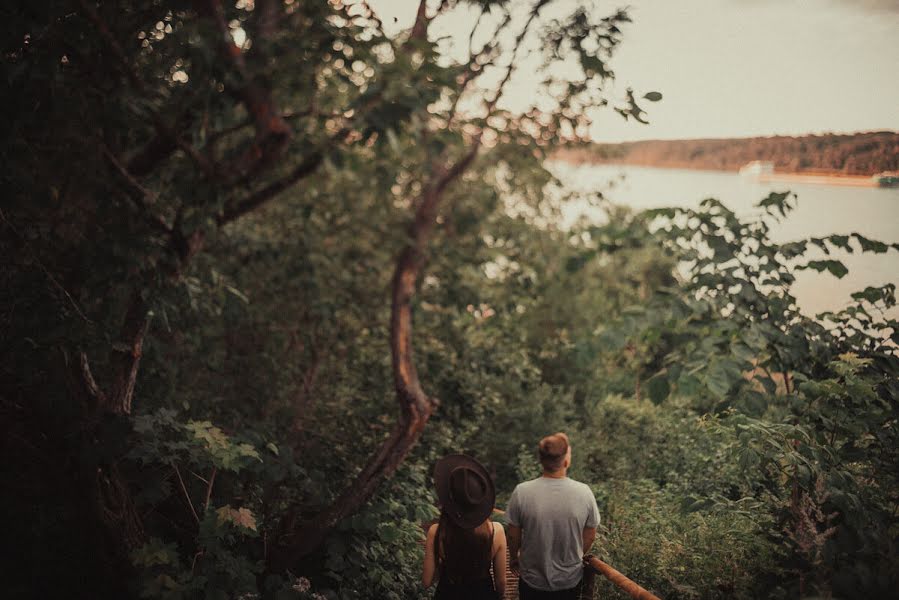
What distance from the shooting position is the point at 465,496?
3.52m

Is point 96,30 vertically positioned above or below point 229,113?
above

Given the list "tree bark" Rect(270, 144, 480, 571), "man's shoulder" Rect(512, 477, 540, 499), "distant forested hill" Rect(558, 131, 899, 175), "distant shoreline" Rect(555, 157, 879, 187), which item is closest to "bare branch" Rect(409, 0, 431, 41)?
"tree bark" Rect(270, 144, 480, 571)

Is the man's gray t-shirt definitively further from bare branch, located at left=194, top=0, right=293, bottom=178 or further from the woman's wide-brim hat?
bare branch, located at left=194, top=0, right=293, bottom=178

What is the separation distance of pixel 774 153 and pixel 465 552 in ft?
22.1

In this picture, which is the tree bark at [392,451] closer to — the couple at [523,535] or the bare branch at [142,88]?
the couple at [523,535]

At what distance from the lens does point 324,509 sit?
4727mm

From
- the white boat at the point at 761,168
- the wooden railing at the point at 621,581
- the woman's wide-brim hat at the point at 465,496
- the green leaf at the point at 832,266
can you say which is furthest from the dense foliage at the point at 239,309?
the white boat at the point at 761,168

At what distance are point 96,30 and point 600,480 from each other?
9.79 metres

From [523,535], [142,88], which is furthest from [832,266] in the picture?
[142,88]

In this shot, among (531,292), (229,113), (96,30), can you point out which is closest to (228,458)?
(229,113)

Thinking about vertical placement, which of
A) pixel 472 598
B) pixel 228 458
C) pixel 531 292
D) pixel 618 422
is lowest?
pixel 618 422

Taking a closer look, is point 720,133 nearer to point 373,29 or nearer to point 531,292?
point 531,292

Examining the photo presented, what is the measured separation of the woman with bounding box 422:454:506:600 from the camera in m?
3.53

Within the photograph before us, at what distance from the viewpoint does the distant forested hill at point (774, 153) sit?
6096 mm
